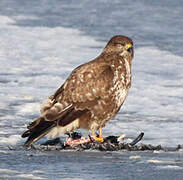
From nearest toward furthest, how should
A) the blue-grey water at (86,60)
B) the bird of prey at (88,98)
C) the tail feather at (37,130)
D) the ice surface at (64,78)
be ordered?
1. the blue-grey water at (86,60)
2. the tail feather at (37,130)
3. the bird of prey at (88,98)
4. the ice surface at (64,78)

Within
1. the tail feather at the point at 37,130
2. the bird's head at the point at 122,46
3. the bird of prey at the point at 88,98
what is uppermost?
the bird's head at the point at 122,46

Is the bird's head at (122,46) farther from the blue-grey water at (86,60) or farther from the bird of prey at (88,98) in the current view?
the blue-grey water at (86,60)

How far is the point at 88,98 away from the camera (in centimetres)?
793

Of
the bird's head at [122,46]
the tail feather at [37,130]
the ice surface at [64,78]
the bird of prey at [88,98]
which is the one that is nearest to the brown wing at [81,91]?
the bird of prey at [88,98]

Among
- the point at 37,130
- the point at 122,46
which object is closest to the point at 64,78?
the point at 122,46

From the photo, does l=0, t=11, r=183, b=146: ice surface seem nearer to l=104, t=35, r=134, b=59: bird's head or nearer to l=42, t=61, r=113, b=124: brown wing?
l=42, t=61, r=113, b=124: brown wing

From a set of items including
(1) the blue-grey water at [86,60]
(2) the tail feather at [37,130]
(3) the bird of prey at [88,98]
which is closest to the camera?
(1) the blue-grey water at [86,60]

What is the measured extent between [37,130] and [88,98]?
0.73 metres

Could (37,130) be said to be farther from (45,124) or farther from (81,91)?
(81,91)

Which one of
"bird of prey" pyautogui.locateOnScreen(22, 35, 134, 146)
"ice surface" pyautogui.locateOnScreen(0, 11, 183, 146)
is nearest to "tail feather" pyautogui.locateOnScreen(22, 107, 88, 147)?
"bird of prey" pyautogui.locateOnScreen(22, 35, 134, 146)

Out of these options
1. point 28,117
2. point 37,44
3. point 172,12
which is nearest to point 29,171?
point 28,117

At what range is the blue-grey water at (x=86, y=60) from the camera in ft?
21.3

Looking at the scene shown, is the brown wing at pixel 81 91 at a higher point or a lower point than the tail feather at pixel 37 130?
higher

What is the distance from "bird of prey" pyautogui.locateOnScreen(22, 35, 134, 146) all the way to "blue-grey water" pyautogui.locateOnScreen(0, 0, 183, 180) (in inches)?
12.2
